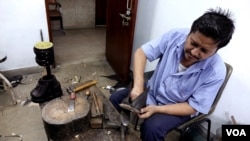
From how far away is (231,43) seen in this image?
1.39 m

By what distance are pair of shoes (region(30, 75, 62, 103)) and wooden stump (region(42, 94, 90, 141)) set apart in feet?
0.88

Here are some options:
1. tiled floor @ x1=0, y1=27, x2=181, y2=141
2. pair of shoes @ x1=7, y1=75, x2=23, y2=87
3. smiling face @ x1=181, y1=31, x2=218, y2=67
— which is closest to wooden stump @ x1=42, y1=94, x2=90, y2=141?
tiled floor @ x1=0, y1=27, x2=181, y2=141

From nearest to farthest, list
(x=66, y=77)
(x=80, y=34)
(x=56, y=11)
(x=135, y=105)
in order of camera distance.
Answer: (x=135, y=105) < (x=66, y=77) < (x=56, y=11) < (x=80, y=34)

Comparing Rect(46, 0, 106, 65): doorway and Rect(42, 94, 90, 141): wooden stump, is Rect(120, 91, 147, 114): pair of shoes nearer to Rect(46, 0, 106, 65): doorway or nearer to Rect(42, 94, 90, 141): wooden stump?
Rect(42, 94, 90, 141): wooden stump

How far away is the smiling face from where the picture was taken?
95 cm

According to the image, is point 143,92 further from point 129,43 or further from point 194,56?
point 129,43

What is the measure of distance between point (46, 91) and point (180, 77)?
93 centimetres

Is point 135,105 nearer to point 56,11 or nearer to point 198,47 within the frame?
point 198,47

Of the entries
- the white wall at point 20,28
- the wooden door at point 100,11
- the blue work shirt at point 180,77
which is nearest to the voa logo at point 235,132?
the blue work shirt at point 180,77

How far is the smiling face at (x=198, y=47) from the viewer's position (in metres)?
0.95

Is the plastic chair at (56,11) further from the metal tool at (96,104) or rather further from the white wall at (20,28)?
the metal tool at (96,104)

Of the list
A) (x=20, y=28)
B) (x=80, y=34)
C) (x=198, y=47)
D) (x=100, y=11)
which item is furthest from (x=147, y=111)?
(x=100, y=11)

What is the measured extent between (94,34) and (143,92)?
8.77 feet

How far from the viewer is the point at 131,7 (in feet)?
6.11
